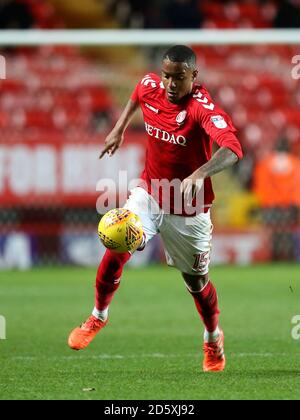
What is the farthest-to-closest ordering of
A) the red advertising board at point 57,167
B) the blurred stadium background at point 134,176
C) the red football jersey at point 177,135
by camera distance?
1. the red advertising board at point 57,167
2. the blurred stadium background at point 134,176
3. the red football jersey at point 177,135

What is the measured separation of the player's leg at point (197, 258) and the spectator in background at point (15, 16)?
1088cm

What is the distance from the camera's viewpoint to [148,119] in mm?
7309

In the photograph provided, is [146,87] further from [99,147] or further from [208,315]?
[99,147]

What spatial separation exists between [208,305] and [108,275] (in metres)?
0.73

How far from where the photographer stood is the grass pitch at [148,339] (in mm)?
6168

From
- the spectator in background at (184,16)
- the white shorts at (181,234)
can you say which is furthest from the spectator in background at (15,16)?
the white shorts at (181,234)

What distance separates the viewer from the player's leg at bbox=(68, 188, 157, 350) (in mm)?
7180

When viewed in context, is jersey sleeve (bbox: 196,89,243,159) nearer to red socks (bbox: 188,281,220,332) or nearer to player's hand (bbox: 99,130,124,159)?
player's hand (bbox: 99,130,124,159)

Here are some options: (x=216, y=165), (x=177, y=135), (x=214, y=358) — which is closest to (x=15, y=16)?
(x=177, y=135)

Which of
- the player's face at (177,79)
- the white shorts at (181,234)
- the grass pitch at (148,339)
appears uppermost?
the player's face at (177,79)

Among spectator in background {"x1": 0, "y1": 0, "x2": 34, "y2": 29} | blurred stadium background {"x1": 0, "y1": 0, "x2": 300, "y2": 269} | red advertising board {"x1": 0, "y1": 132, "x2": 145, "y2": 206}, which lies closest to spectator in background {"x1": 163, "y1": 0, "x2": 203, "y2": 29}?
blurred stadium background {"x1": 0, "y1": 0, "x2": 300, "y2": 269}

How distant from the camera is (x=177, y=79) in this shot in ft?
22.5

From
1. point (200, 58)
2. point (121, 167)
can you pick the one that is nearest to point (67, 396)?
point (121, 167)

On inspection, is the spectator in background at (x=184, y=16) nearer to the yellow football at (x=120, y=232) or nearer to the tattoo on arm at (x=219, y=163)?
the yellow football at (x=120, y=232)
